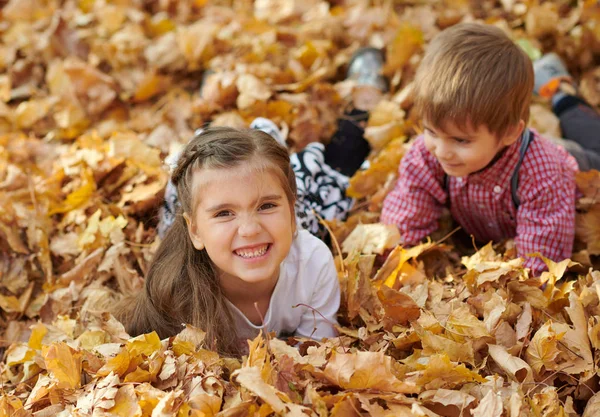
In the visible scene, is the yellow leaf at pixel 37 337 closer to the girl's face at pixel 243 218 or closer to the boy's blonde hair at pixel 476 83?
the girl's face at pixel 243 218

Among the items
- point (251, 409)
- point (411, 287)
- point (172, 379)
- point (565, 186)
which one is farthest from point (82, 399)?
point (565, 186)

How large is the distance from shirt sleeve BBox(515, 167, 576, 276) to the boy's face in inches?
A: 9.1

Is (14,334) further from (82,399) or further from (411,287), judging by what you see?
(411,287)

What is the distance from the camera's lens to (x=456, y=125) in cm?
243

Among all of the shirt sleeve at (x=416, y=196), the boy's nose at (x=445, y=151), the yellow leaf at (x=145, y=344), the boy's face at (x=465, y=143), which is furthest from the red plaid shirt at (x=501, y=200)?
the yellow leaf at (x=145, y=344)

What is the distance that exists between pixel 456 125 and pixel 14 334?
71.8 inches

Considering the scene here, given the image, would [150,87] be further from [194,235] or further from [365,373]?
[365,373]

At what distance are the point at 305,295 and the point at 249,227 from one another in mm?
478

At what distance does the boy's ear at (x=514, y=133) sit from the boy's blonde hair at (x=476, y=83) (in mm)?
22

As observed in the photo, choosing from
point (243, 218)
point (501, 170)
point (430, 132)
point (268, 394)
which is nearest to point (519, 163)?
point (501, 170)

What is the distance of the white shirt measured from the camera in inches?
93.0

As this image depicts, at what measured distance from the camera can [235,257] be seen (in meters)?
2.07

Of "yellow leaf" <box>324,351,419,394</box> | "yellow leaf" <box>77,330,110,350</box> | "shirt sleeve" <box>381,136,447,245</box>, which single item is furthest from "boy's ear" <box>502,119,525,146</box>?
"yellow leaf" <box>77,330,110,350</box>

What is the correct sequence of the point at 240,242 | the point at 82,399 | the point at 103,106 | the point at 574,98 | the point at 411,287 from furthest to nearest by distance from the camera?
the point at 103,106 → the point at 574,98 → the point at 411,287 → the point at 240,242 → the point at 82,399
